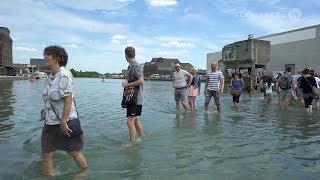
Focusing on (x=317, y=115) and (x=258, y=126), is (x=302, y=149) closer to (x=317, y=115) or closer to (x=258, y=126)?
(x=258, y=126)

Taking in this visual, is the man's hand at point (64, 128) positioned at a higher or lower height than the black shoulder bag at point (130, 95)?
lower

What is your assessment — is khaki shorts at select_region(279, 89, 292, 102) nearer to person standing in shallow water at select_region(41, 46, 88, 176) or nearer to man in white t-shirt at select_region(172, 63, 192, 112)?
man in white t-shirt at select_region(172, 63, 192, 112)

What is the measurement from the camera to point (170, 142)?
782 centimetres

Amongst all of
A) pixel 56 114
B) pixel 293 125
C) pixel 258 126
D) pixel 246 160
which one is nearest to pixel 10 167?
pixel 56 114

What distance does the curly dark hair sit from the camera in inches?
188

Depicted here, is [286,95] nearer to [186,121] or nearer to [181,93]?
[181,93]

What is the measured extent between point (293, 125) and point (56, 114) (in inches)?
302

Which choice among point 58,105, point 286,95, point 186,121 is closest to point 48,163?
point 58,105

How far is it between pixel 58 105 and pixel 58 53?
650 mm

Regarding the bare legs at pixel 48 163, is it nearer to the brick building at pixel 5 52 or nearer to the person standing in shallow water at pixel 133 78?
the person standing in shallow water at pixel 133 78

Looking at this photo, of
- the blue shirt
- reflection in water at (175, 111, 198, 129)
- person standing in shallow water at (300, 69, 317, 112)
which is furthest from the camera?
the blue shirt

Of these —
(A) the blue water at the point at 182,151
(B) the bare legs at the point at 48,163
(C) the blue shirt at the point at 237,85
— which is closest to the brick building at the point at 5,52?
(C) the blue shirt at the point at 237,85

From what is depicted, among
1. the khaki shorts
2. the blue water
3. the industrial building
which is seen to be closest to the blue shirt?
the khaki shorts

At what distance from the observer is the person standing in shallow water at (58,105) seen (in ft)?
15.4
